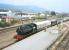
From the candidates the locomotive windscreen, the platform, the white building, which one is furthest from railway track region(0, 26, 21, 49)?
the white building

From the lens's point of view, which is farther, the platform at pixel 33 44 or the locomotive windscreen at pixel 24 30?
the locomotive windscreen at pixel 24 30

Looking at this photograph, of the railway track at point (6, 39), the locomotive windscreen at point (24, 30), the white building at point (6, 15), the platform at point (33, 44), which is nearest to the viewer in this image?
the platform at point (33, 44)

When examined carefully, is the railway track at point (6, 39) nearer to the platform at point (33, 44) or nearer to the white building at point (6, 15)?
the platform at point (33, 44)

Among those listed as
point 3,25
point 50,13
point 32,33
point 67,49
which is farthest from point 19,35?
point 50,13

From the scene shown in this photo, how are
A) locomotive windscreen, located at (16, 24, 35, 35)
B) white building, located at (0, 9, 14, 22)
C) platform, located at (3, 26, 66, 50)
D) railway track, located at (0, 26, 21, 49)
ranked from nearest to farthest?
1. platform, located at (3, 26, 66, 50)
2. railway track, located at (0, 26, 21, 49)
3. locomotive windscreen, located at (16, 24, 35, 35)
4. white building, located at (0, 9, 14, 22)

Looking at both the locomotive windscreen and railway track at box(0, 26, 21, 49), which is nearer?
railway track at box(0, 26, 21, 49)

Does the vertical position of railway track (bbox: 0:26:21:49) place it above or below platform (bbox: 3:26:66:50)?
below

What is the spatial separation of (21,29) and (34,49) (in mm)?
11108

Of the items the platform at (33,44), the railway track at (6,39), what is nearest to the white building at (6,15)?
the railway track at (6,39)

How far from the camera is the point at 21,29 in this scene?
1209 inches

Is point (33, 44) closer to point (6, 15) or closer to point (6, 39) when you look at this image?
point (6, 39)

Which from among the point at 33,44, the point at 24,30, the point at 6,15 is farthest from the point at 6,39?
the point at 6,15

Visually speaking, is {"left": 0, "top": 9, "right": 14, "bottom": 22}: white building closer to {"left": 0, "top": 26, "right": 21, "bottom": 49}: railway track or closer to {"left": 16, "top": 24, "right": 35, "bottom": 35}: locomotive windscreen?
{"left": 0, "top": 26, "right": 21, "bottom": 49}: railway track

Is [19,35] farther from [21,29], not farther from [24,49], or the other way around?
[24,49]
